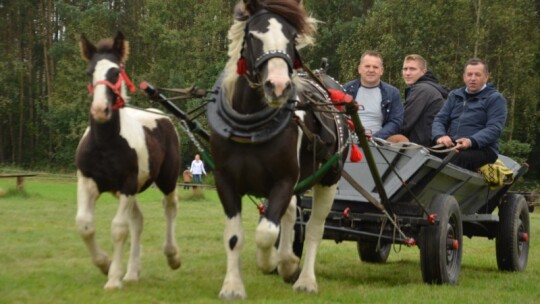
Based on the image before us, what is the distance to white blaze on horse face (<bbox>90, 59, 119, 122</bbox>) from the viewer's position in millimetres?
6727

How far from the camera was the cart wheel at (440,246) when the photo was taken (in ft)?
25.0

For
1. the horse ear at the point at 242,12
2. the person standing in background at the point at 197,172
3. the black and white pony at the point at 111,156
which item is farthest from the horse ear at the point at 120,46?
the person standing in background at the point at 197,172

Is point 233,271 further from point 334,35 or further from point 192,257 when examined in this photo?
point 334,35

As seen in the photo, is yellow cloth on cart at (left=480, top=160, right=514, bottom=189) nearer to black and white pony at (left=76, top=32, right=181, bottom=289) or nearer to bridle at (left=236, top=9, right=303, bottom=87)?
bridle at (left=236, top=9, right=303, bottom=87)

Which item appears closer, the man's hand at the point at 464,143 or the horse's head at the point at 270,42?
the horse's head at the point at 270,42

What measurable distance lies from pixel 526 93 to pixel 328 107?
36.0 meters

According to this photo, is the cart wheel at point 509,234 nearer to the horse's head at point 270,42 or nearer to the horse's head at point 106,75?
the horse's head at point 270,42

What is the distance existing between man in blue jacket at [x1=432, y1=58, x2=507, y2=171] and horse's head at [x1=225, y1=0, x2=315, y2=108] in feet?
9.66

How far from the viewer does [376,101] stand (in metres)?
8.89

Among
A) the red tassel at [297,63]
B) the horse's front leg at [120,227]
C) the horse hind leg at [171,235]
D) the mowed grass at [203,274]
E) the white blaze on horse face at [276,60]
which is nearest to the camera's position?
the white blaze on horse face at [276,60]

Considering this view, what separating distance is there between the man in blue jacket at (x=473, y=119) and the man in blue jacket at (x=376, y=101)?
47 centimetres

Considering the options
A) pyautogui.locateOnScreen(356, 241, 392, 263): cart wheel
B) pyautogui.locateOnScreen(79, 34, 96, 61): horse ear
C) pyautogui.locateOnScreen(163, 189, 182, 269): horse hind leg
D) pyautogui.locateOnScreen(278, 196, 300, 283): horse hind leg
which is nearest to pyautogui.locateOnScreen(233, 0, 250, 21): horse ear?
pyautogui.locateOnScreen(79, 34, 96, 61): horse ear

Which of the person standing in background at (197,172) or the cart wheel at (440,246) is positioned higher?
the cart wheel at (440,246)

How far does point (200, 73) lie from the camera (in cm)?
4359
